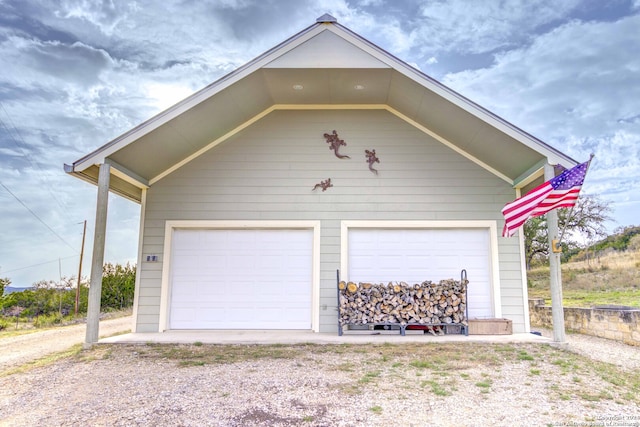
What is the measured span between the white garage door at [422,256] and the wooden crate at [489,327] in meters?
0.49

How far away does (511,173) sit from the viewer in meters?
7.36

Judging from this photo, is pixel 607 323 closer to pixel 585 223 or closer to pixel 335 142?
pixel 335 142

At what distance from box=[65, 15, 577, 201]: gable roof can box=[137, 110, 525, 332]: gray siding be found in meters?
0.33

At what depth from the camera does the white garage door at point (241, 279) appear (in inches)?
291

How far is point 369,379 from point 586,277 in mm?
12881

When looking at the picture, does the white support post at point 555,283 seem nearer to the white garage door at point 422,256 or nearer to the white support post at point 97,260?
the white garage door at point 422,256

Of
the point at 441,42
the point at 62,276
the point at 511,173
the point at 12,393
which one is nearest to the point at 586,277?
the point at 511,173

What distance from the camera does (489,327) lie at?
6.84m

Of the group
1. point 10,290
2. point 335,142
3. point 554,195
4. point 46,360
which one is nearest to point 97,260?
point 46,360

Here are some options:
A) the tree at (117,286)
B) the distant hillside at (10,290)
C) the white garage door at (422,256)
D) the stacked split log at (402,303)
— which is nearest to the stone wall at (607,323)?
the white garage door at (422,256)

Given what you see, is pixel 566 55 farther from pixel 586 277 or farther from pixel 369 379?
pixel 369 379

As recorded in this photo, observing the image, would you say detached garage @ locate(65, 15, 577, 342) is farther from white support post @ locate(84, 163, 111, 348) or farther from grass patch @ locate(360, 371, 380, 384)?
grass patch @ locate(360, 371, 380, 384)

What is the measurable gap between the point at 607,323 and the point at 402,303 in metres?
3.90

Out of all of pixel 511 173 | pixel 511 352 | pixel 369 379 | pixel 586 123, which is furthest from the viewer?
pixel 586 123
